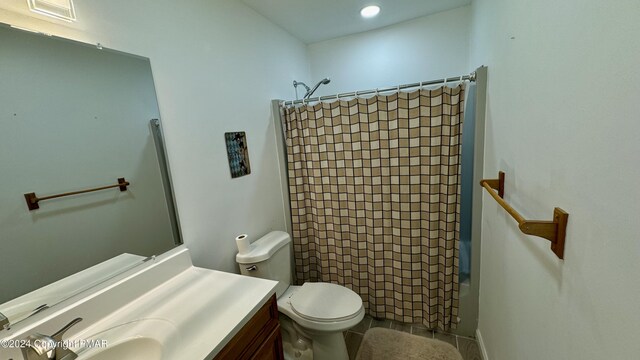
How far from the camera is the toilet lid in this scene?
1.39 metres

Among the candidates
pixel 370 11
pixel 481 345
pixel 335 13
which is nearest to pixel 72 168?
pixel 335 13

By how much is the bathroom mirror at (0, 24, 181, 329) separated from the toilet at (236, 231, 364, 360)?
22.4 inches

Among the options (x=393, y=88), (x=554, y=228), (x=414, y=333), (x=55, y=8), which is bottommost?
(x=414, y=333)

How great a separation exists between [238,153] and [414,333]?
1.85 m

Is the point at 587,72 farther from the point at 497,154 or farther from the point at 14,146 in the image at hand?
the point at 14,146

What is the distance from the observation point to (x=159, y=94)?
1.16 metres

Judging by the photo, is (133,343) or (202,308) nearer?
(133,343)

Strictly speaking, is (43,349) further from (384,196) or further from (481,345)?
(481,345)

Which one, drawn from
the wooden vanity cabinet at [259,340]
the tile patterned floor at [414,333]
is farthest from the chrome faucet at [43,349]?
the tile patterned floor at [414,333]

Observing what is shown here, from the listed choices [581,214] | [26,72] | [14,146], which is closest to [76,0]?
[26,72]

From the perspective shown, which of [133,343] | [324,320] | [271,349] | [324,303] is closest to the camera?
[133,343]

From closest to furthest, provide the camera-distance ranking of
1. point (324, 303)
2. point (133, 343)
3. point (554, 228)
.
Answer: point (554, 228)
point (133, 343)
point (324, 303)

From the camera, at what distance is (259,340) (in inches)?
38.8

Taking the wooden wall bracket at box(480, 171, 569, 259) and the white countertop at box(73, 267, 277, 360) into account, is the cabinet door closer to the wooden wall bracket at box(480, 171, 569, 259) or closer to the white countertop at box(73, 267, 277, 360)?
the white countertop at box(73, 267, 277, 360)
